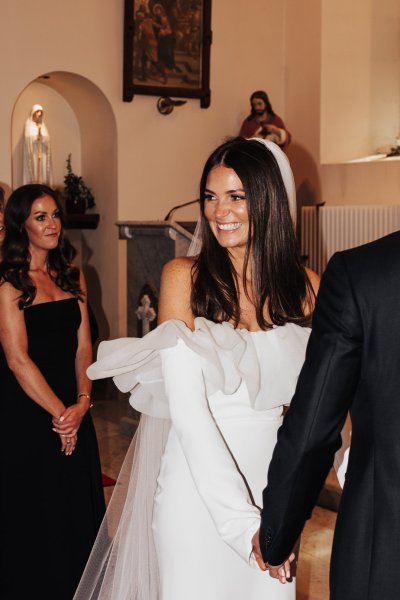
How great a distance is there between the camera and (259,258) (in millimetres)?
2768

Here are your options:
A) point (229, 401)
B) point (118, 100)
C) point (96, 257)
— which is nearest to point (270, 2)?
point (118, 100)

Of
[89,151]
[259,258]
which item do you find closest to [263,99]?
[89,151]

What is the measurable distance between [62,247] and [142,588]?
191 cm

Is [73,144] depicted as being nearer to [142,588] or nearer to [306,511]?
[142,588]

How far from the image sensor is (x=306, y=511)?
2057 millimetres

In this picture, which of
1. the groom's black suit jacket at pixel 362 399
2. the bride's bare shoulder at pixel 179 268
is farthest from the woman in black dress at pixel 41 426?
the groom's black suit jacket at pixel 362 399

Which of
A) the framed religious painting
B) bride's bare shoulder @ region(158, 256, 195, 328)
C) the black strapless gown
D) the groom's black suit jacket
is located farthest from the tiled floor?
the framed religious painting

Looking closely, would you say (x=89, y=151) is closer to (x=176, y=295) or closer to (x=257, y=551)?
(x=176, y=295)

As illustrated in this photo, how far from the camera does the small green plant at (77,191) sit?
1147 centimetres

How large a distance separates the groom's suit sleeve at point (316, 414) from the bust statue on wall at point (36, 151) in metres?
9.55

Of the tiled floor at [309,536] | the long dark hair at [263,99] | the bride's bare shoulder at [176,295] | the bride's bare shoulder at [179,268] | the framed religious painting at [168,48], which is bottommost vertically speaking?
the tiled floor at [309,536]

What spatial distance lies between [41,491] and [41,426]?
29 centimetres

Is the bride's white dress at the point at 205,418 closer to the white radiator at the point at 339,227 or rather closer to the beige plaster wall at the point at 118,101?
the white radiator at the point at 339,227

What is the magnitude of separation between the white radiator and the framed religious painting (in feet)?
7.00
